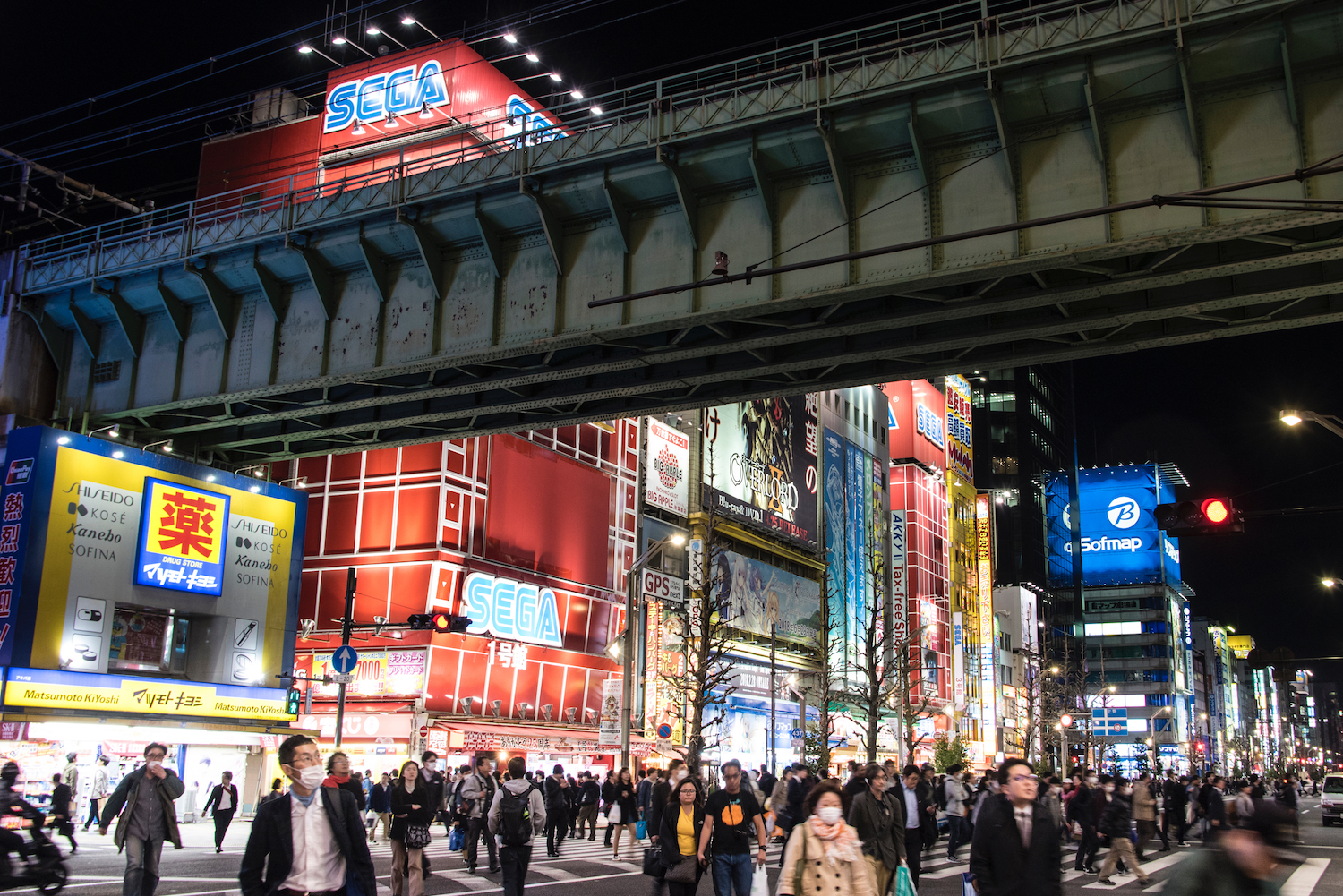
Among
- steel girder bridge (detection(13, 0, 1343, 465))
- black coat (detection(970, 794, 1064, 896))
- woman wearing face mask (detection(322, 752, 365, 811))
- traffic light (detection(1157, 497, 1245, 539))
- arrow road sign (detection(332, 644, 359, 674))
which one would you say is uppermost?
steel girder bridge (detection(13, 0, 1343, 465))

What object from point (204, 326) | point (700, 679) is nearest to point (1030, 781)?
point (204, 326)

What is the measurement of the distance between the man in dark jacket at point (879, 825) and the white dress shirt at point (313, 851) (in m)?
4.32

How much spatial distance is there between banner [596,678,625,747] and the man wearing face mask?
18990 millimetres

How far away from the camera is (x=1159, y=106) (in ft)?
48.2

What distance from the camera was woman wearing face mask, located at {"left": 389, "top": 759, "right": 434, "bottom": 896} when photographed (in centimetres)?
1282

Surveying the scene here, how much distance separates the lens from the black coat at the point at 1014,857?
6383 millimetres

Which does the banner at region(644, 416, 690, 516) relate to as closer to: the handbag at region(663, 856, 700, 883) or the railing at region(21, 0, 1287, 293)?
the railing at region(21, 0, 1287, 293)

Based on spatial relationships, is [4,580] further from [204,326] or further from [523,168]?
[523,168]

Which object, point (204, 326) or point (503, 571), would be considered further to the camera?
point (503, 571)

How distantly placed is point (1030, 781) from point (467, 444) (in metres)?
32.2

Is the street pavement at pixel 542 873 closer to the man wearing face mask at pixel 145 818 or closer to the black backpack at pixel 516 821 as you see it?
the man wearing face mask at pixel 145 818

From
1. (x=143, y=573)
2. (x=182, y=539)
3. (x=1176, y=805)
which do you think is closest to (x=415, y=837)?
(x=143, y=573)

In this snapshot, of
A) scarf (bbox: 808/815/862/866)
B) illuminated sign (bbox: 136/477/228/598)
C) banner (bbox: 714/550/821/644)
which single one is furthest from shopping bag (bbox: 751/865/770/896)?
banner (bbox: 714/550/821/644)

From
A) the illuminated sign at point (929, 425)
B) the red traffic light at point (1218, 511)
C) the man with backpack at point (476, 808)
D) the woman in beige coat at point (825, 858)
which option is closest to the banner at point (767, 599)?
the illuminated sign at point (929, 425)
